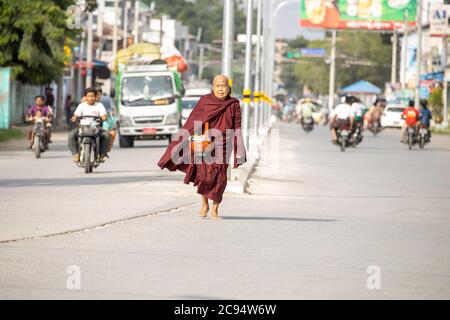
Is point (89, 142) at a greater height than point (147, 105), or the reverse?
point (89, 142)

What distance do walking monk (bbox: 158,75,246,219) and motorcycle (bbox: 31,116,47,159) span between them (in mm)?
14710

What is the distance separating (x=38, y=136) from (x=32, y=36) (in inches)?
761

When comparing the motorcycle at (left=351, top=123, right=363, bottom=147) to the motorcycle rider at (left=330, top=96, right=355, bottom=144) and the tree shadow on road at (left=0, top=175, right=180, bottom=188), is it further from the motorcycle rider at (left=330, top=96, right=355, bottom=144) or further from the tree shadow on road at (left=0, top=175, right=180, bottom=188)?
the tree shadow on road at (left=0, top=175, right=180, bottom=188)

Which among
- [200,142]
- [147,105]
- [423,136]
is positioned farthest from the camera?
[423,136]

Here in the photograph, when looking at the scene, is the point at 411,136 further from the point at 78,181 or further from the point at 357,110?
the point at 78,181

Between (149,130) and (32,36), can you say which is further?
(32,36)

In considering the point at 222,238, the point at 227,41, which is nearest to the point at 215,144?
the point at 222,238

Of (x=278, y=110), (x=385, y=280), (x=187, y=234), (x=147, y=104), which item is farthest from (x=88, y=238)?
(x=278, y=110)

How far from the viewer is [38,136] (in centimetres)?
2927

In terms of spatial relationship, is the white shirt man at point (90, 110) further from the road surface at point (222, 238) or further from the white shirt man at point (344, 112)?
the white shirt man at point (344, 112)

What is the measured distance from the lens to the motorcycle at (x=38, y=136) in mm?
29234

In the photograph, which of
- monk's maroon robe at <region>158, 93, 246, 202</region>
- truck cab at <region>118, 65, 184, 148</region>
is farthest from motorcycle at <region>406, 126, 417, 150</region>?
monk's maroon robe at <region>158, 93, 246, 202</region>

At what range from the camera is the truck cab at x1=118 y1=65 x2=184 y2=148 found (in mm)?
38625
